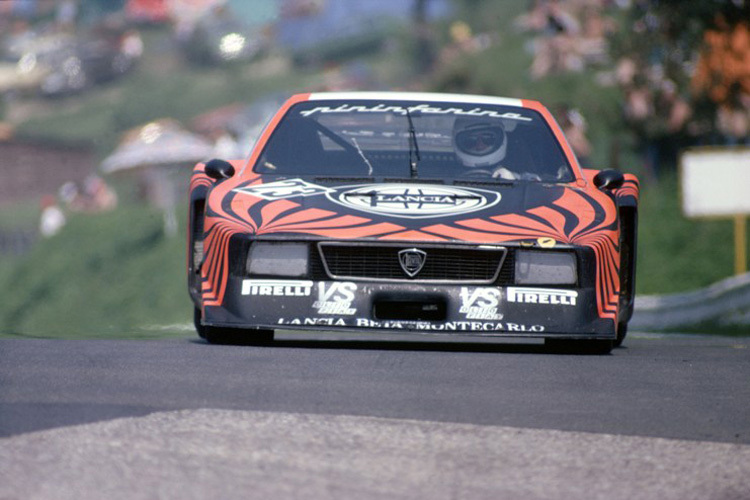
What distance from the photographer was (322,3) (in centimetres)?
11019

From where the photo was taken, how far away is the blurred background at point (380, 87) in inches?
1228

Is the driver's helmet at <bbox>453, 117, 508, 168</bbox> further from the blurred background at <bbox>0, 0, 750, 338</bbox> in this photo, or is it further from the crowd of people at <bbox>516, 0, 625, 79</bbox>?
the crowd of people at <bbox>516, 0, 625, 79</bbox>

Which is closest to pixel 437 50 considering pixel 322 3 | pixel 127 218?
pixel 322 3

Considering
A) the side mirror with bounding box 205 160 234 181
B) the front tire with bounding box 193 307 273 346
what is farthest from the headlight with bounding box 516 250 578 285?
the side mirror with bounding box 205 160 234 181

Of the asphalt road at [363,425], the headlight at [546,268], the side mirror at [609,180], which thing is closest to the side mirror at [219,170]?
the asphalt road at [363,425]

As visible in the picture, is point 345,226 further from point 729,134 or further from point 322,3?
point 322,3

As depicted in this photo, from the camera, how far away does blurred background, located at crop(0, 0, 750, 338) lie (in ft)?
102

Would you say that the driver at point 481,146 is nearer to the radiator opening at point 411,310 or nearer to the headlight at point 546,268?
the headlight at point 546,268

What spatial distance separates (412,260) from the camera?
24.7 feet

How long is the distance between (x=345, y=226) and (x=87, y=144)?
8559 cm

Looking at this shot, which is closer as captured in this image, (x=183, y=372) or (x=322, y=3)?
(x=183, y=372)

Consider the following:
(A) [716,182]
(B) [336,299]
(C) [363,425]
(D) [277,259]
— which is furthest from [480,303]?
(A) [716,182]

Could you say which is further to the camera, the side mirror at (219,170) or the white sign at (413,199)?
the side mirror at (219,170)

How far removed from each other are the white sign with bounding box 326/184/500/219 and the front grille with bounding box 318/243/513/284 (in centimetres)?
21
